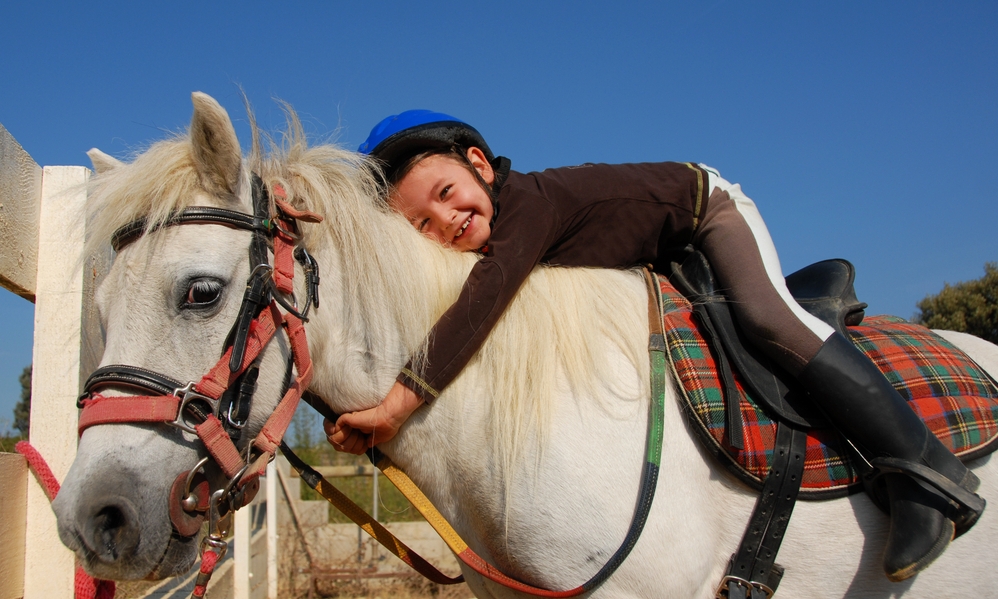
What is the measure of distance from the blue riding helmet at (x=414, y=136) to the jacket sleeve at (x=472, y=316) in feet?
1.76

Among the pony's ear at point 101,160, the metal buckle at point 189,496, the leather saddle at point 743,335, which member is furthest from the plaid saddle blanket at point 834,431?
the pony's ear at point 101,160

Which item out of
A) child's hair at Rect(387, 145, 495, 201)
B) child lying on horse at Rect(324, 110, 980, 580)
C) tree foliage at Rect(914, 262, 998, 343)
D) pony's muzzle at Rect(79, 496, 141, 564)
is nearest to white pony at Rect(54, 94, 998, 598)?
pony's muzzle at Rect(79, 496, 141, 564)

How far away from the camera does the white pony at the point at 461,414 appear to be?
1522mm

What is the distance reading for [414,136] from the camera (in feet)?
6.80

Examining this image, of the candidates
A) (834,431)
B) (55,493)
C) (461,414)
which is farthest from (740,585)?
(55,493)

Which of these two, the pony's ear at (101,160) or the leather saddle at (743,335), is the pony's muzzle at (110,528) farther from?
the leather saddle at (743,335)

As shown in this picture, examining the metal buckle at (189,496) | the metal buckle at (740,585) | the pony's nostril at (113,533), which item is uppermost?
the metal buckle at (189,496)

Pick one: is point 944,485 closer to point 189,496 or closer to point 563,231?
point 563,231

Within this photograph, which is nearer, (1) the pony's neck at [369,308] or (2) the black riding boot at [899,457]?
(2) the black riding boot at [899,457]

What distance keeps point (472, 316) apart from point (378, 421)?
16.1 inches

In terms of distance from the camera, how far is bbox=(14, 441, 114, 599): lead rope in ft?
5.67

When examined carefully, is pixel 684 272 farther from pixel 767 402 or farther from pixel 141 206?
pixel 141 206

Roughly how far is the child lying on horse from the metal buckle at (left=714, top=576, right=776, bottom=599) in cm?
31

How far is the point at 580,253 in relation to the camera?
203 cm
